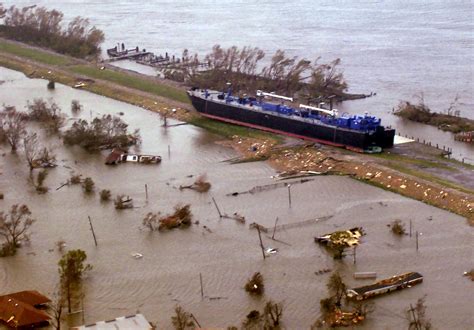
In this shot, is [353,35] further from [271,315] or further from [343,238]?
[271,315]

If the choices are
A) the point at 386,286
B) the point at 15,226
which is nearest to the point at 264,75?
the point at 15,226

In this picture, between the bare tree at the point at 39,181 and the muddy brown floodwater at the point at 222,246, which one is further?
the bare tree at the point at 39,181

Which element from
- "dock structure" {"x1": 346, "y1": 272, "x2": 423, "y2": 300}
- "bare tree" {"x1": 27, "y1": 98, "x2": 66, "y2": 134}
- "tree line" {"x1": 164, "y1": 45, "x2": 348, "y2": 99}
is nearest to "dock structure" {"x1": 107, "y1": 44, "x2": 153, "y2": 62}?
"tree line" {"x1": 164, "y1": 45, "x2": 348, "y2": 99}

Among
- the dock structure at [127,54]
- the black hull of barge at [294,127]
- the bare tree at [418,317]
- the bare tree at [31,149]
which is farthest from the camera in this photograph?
the dock structure at [127,54]

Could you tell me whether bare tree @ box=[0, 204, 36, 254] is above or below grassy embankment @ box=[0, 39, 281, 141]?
below

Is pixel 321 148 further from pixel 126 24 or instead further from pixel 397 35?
pixel 126 24

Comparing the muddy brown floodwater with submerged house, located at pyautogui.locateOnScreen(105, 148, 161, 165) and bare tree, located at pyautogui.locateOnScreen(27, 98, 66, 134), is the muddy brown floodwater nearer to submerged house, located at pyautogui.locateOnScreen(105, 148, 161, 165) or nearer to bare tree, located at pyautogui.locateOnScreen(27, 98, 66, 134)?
submerged house, located at pyautogui.locateOnScreen(105, 148, 161, 165)

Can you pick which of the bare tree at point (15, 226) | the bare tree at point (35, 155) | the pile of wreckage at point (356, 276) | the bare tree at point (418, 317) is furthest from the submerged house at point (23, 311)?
the bare tree at point (35, 155)

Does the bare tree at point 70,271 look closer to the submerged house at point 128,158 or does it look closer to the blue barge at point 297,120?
the submerged house at point 128,158
